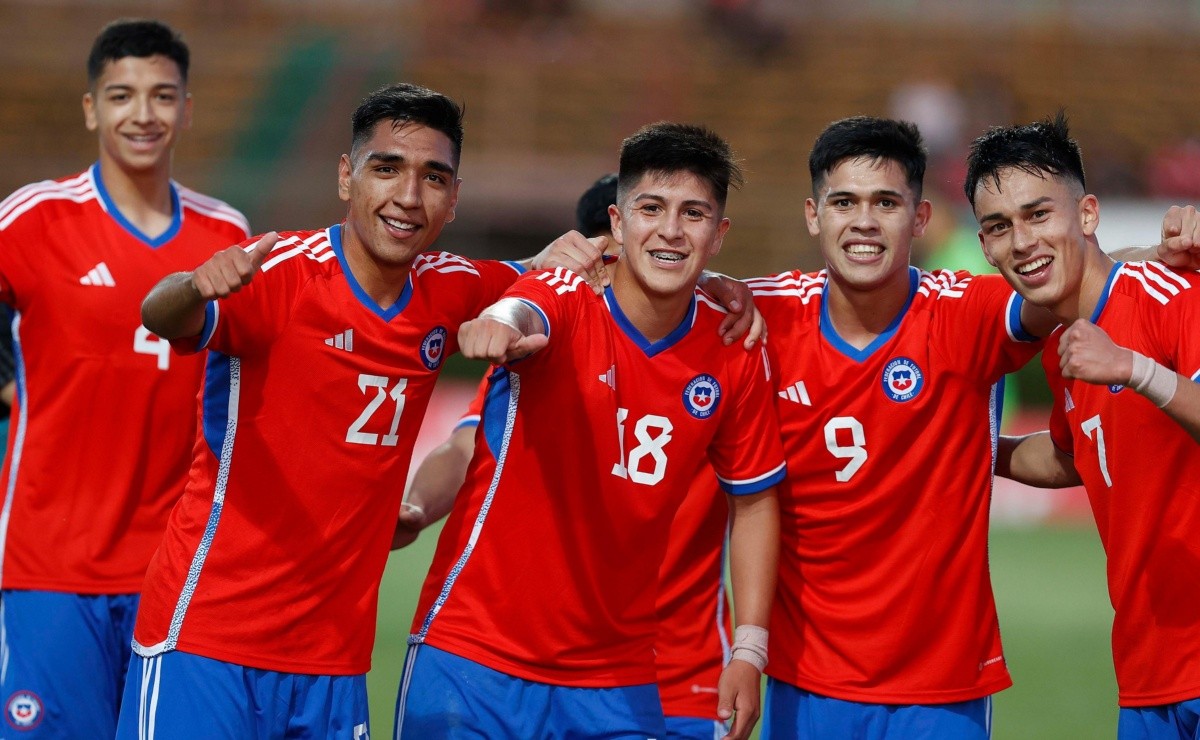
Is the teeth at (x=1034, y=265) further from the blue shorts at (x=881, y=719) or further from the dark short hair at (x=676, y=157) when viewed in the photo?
the blue shorts at (x=881, y=719)

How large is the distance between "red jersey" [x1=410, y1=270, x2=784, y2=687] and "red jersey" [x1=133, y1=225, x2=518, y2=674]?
0.32 m

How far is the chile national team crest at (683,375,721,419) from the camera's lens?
5094 millimetres

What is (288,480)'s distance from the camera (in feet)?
15.7

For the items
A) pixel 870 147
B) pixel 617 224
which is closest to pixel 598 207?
pixel 617 224

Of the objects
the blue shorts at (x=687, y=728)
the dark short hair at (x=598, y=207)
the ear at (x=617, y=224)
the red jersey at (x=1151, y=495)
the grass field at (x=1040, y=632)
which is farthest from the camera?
the grass field at (x=1040, y=632)

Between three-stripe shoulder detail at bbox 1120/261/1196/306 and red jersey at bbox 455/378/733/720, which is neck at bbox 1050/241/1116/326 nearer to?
three-stripe shoulder detail at bbox 1120/261/1196/306

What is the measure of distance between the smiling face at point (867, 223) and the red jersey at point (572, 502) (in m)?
0.63

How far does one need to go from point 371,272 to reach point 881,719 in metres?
2.25

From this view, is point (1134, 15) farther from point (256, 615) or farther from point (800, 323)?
point (256, 615)

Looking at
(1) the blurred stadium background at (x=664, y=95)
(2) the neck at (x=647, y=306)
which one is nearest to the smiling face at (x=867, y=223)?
(2) the neck at (x=647, y=306)

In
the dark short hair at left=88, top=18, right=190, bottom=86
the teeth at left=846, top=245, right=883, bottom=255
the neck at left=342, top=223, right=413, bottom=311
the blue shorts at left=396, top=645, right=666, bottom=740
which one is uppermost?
the dark short hair at left=88, top=18, right=190, bottom=86

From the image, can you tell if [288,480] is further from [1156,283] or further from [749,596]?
[1156,283]

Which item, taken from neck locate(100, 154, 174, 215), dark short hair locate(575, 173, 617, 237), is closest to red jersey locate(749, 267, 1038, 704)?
dark short hair locate(575, 173, 617, 237)

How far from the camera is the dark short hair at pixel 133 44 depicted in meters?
6.32
